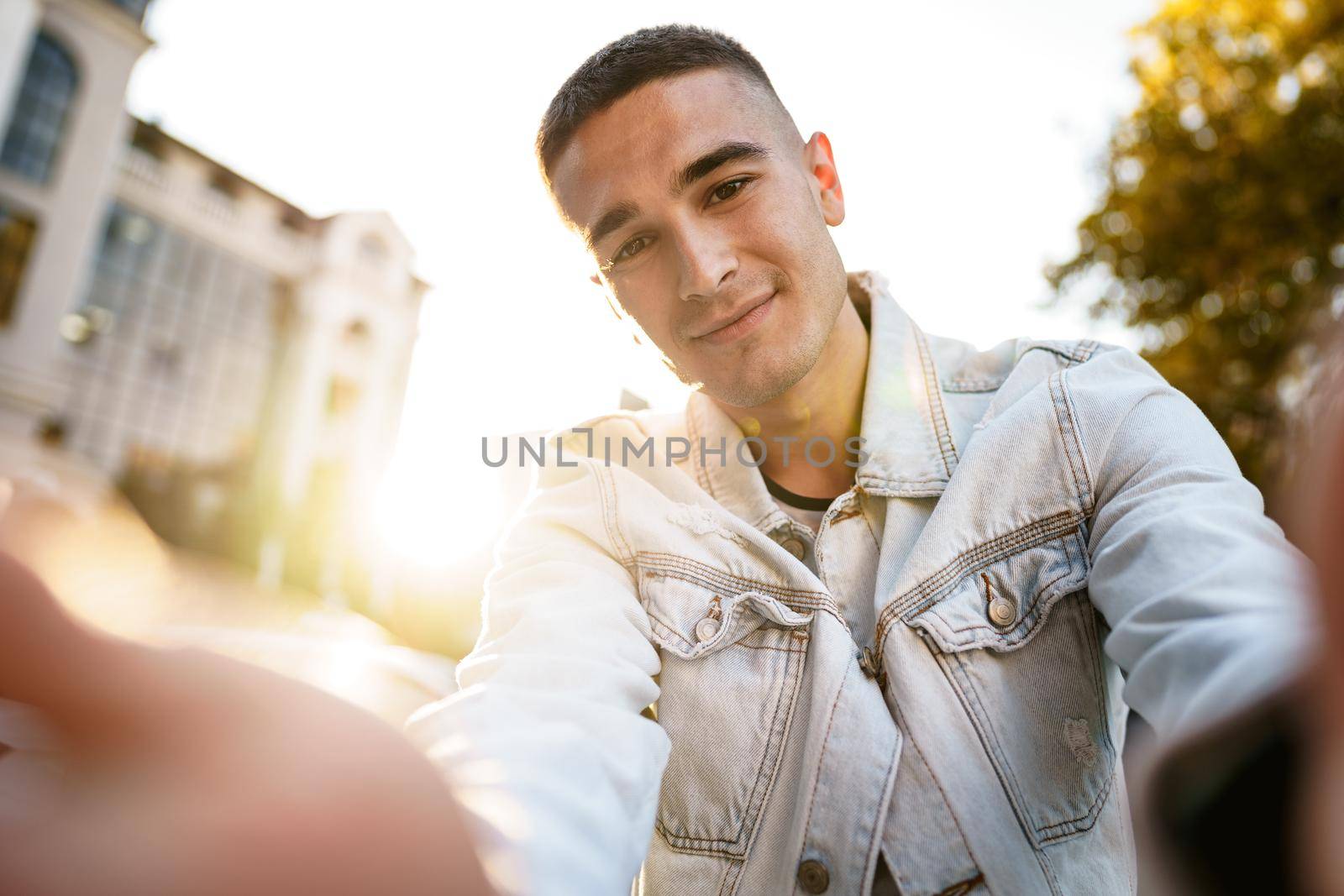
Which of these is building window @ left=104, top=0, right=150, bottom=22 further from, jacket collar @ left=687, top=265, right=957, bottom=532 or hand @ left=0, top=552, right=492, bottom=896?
hand @ left=0, top=552, right=492, bottom=896

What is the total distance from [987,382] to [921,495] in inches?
17.4

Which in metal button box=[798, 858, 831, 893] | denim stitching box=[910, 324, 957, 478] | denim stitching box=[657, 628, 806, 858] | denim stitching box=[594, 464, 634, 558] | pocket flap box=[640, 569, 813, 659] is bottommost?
metal button box=[798, 858, 831, 893]

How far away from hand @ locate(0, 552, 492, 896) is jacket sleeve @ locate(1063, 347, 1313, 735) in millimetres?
627

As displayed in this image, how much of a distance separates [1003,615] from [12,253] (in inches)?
829

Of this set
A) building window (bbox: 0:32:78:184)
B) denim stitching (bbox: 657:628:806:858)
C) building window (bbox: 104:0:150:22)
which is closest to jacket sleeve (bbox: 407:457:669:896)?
denim stitching (bbox: 657:628:806:858)

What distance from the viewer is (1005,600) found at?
1.64 m

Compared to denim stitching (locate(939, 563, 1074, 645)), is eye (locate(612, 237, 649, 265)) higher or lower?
higher

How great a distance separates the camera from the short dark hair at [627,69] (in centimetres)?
220

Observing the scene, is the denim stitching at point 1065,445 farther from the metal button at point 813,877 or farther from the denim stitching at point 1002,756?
the metal button at point 813,877

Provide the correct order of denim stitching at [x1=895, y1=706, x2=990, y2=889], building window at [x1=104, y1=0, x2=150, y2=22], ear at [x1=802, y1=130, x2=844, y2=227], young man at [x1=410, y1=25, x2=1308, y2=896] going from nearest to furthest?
young man at [x1=410, y1=25, x2=1308, y2=896] < denim stitching at [x1=895, y1=706, x2=990, y2=889] < ear at [x1=802, y1=130, x2=844, y2=227] < building window at [x1=104, y1=0, x2=150, y2=22]

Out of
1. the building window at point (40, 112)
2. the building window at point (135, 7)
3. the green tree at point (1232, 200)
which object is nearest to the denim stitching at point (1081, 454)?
the green tree at point (1232, 200)

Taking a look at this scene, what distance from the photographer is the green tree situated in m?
9.24

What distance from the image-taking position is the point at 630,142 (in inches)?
82.7

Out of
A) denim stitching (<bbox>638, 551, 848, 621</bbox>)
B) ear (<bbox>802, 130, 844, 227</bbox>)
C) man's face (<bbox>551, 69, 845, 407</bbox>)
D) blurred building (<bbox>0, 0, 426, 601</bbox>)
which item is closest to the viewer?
denim stitching (<bbox>638, 551, 848, 621</bbox>)
